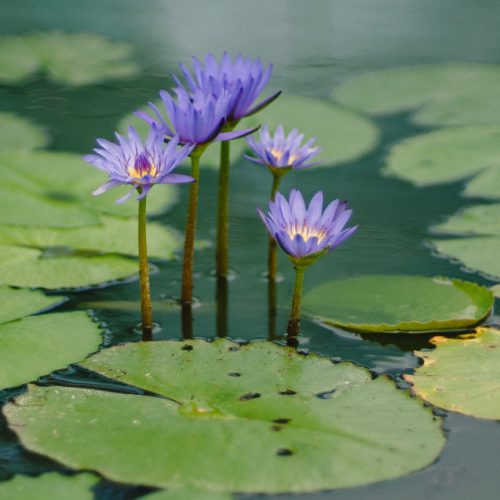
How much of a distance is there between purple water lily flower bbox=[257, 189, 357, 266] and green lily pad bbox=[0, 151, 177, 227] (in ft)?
2.48

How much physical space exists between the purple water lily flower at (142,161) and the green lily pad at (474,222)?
93 centimetres

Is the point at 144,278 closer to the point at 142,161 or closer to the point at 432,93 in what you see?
the point at 142,161

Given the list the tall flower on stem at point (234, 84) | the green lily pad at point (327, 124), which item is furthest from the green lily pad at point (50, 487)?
the green lily pad at point (327, 124)

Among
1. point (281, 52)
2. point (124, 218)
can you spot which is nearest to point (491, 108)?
point (281, 52)

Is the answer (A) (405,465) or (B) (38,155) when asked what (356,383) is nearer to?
(A) (405,465)

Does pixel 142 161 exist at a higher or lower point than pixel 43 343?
higher

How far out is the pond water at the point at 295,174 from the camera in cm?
154

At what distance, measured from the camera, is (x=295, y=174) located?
8.93 ft

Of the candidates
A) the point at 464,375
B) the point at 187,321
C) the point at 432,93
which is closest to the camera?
the point at 464,375

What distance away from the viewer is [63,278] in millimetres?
2096

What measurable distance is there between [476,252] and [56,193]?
111 centimetres

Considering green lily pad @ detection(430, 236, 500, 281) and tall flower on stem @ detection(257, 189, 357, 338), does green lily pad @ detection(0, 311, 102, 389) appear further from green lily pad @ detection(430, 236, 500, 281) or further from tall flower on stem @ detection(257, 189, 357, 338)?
green lily pad @ detection(430, 236, 500, 281)

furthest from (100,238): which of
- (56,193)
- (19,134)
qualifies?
(19,134)

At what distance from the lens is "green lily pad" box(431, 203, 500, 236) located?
7.84ft
